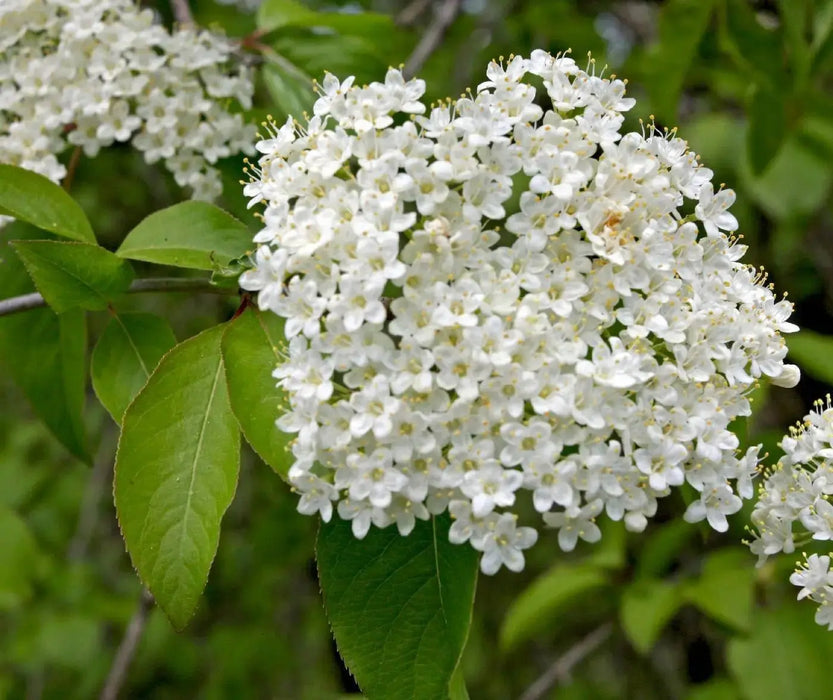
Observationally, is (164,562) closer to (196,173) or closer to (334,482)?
(334,482)

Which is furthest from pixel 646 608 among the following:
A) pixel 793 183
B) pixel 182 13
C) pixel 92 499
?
pixel 92 499

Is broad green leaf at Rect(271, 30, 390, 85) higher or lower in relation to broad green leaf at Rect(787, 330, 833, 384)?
higher

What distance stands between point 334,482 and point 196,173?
4.08 feet

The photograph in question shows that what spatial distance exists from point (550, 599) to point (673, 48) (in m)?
2.14

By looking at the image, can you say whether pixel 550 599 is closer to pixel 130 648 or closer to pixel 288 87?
pixel 130 648

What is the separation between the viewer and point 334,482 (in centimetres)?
165

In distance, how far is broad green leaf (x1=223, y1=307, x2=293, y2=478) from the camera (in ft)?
5.46

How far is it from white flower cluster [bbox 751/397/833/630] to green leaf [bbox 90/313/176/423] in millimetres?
1384

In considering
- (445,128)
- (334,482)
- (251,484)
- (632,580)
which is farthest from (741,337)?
(251,484)

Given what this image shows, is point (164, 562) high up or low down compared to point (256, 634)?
up

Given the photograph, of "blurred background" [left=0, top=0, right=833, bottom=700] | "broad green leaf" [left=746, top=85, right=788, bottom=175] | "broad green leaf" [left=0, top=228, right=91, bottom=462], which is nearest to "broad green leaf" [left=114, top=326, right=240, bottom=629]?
"broad green leaf" [left=0, top=228, right=91, bottom=462]

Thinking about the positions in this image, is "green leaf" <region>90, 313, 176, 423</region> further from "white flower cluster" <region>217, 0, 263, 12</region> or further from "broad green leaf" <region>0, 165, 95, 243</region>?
"white flower cluster" <region>217, 0, 263, 12</region>

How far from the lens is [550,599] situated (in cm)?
342

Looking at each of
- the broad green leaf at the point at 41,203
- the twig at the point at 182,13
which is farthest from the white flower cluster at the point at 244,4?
the broad green leaf at the point at 41,203
